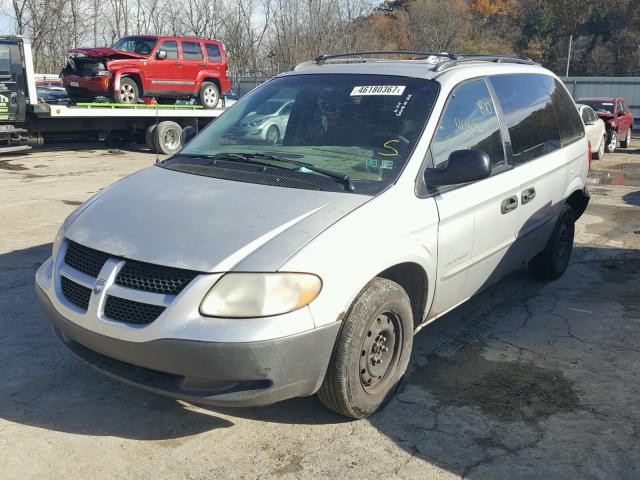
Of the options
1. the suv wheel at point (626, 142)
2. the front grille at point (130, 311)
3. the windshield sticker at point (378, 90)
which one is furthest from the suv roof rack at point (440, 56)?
the suv wheel at point (626, 142)

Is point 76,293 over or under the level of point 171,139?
over

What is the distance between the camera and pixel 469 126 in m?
4.12

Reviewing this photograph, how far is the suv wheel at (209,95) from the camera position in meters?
17.8

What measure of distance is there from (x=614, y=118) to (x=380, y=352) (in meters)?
18.3

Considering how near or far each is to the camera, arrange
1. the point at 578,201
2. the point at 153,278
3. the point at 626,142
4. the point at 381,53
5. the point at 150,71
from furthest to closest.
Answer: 1. the point at 626,142
2. the point at 150,71
3. the point at 578,201
4. the point at 381,53
5. the point at 153,278

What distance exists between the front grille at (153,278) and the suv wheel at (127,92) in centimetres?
1377

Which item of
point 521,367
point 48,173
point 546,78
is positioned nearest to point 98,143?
point 48,173


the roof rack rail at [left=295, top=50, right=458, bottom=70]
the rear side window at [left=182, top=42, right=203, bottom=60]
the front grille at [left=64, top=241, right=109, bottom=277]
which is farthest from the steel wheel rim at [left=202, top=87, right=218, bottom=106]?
the front grille at [left=64, top=241, right=109, bottom=277]

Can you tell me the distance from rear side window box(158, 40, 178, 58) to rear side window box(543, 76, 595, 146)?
12744 mm

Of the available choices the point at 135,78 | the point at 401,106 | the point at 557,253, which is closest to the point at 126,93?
the point at 135,78

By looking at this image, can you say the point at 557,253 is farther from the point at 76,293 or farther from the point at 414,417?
the point at 76,293

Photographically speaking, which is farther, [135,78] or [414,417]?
[135,78]

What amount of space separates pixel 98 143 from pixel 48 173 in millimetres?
6573

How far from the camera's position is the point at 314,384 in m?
3.02
